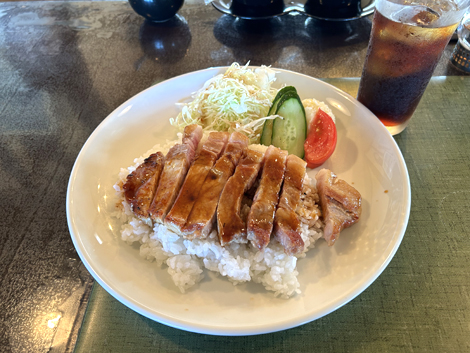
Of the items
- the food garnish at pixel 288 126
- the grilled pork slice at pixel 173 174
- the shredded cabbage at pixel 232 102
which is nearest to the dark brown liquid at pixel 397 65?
the food garnish at pixel 288 126

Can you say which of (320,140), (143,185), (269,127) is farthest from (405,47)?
(143,185)

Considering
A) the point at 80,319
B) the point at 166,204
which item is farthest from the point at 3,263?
the point at 166,204

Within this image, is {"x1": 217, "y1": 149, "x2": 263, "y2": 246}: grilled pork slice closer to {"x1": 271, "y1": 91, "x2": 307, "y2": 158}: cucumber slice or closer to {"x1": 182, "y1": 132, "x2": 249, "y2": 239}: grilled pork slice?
{"x1": 182, "y1": 132, "x2": 249, "y2": 239}: grilled pork slice

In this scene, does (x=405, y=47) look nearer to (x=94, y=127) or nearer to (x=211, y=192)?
(x=211, y=192)

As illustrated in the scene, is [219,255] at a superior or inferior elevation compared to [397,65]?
inferior

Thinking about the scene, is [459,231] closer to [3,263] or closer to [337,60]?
[337,60]

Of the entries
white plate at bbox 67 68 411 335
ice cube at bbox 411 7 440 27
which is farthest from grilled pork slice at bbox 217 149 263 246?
ice cube at bbox 411 7 440 27
